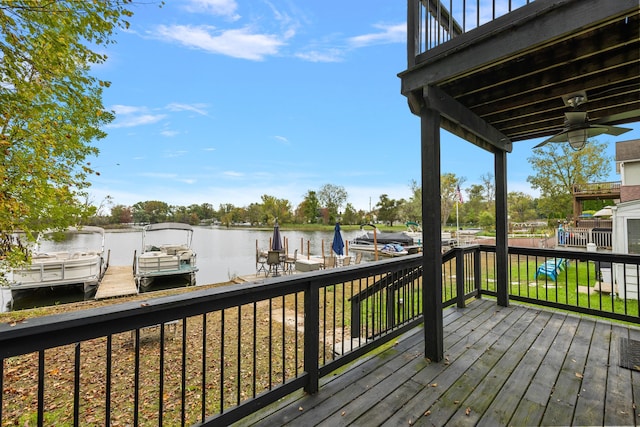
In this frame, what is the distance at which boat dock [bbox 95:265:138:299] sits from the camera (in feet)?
27.4

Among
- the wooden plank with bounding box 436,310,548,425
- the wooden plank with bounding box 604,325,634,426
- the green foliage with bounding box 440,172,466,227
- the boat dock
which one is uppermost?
the green foliage with bounding box 440,172,466,227

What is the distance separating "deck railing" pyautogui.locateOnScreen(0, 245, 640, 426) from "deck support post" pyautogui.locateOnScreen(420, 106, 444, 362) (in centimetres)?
38

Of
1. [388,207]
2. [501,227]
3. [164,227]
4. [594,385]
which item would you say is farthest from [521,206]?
[594,385]

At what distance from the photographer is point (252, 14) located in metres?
9.32

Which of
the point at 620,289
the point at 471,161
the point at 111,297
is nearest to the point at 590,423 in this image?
the point at 620,289

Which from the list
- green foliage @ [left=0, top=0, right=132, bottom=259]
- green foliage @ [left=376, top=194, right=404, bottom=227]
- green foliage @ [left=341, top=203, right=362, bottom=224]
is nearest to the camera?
green foliage @ [left=0, top=0, right=132, bottom=259]

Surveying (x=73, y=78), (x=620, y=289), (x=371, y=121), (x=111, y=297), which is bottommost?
(x=111, y=297)

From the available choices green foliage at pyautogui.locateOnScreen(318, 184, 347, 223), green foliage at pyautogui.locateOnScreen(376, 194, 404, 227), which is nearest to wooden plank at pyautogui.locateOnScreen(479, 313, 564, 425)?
green foliage at pyautogui.locateOnScreen(376, 194, 404, 227)

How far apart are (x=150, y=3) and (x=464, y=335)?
5506 millimetres

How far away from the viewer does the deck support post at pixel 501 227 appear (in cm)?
383

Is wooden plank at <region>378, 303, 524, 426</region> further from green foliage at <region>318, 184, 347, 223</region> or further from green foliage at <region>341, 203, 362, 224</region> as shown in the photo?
green foliage at <region>318, 184, 347, 223</region>

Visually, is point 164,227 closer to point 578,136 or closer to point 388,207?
point 578,136

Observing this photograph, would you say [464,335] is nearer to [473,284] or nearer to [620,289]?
[473,284]

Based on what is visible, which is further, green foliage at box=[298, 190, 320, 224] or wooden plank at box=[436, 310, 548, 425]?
green foliage at box=[298, 190, 320, 224]
